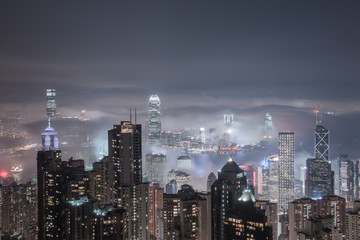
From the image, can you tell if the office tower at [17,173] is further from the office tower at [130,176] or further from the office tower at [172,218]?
the office tower at [172,218]

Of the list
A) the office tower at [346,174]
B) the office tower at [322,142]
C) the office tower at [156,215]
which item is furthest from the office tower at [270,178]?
the office tower at [156,215]

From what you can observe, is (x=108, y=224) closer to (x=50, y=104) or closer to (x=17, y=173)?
(x=50, y=104)

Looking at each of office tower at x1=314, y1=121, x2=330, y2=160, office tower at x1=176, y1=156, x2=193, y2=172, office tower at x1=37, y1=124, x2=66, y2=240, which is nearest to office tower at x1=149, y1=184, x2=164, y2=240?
office tower at x1=37, y1=124, x2=66, y2=240

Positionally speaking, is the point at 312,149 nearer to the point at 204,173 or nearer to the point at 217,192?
the point at 204,173

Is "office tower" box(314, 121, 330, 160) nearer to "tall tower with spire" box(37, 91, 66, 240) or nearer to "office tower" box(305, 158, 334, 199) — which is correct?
"office tower" box(305, 158, 334, 199)

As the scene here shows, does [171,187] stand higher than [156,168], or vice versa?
[156,168]

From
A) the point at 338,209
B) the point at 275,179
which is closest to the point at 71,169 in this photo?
the point at 338,209

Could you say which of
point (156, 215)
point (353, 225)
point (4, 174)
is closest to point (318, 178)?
point (353, 225)
